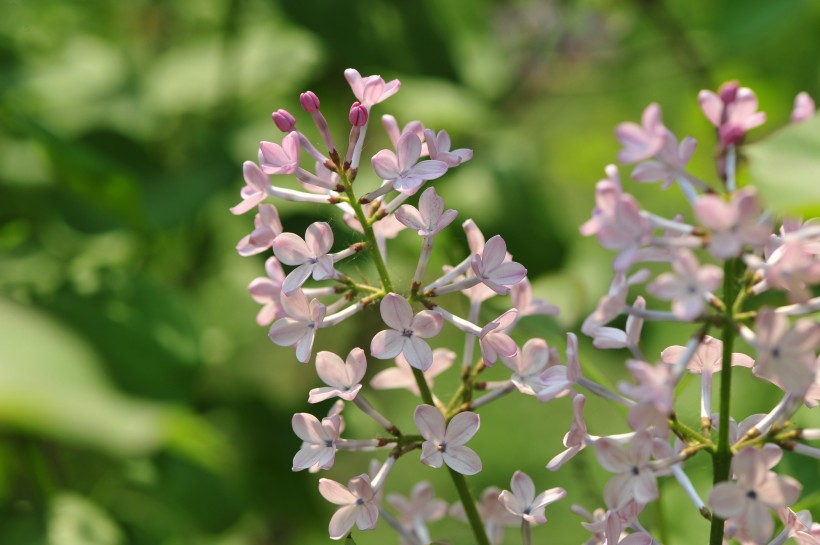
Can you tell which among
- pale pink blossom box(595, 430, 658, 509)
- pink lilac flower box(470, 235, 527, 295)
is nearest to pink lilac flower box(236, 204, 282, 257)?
pink lilac flower box(470, 235, 527, 295)

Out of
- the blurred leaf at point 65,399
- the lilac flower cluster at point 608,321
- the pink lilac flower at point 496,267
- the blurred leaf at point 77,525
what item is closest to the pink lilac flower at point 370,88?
the lilac flower cluster at point 608,321

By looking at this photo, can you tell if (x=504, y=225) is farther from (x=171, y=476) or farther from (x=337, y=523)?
(x=337, y=523)

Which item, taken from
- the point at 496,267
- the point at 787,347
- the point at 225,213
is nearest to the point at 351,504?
the point at 496,267

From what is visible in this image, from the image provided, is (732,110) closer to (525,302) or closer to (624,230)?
(624,230)

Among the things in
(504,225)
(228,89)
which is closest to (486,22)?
(228,89)

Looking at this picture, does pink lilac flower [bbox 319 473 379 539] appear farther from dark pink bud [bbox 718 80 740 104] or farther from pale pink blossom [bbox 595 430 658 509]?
dark pink bud [bbox 718 80 740 104]

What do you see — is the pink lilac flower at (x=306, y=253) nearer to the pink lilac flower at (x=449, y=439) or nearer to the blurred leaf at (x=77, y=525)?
the pink lilac flower at (x=449, y=439)
